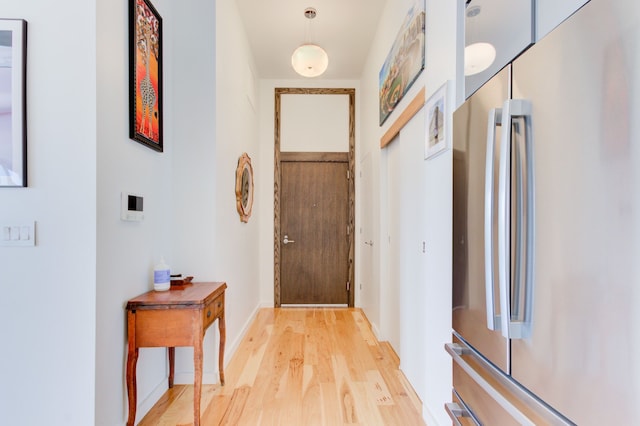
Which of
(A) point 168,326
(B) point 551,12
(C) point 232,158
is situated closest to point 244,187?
(C) point 232,158

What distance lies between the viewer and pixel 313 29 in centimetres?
356

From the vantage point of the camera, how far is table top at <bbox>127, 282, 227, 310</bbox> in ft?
6.06

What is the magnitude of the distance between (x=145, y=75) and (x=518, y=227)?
223 centimetres

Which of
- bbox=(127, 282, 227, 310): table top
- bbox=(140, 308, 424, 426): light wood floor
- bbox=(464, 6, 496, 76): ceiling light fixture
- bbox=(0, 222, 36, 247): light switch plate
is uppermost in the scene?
bbox=(464, 6, 496, 76): ceiling light fixture

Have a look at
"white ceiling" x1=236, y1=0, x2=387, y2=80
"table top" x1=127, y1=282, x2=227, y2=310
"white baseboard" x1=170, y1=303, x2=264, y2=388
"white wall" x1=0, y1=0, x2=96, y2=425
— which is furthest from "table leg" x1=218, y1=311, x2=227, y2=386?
"white ceiling" x1=236, y1=0, x2=387, y2=80

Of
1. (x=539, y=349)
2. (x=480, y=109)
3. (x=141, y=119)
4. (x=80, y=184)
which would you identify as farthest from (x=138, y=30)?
(x=539, y=349)

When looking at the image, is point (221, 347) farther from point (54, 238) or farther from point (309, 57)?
point (309, 57)

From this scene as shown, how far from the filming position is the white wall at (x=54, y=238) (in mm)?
1568

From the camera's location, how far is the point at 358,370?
8.71 feet

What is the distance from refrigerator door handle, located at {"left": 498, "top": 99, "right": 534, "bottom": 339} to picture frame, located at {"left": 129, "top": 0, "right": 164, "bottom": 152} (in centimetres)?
191

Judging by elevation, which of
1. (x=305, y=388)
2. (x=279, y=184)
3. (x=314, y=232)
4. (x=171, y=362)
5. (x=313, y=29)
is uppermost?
(x=313, y=29)

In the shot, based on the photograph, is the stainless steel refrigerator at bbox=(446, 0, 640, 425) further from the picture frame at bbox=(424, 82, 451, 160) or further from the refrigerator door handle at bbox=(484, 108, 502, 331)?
the picture frame at bbox=(424, 82, 451, 160)

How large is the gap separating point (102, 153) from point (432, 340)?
1.97 metres

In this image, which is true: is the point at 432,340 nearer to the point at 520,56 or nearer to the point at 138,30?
the point at 520,56
